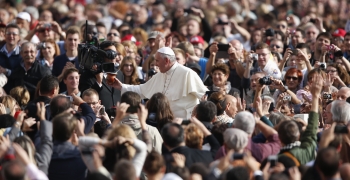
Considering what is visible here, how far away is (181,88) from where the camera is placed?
38.3 feet

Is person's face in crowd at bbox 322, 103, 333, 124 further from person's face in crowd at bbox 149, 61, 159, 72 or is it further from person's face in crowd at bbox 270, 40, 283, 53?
person's face in crowd at bbox 270, 40, 283, 53

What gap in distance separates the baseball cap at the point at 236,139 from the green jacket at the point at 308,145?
482mm

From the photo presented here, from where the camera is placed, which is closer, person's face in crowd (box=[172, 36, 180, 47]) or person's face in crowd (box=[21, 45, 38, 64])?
person's face in crowd (box=[21, 45, 38, 64])

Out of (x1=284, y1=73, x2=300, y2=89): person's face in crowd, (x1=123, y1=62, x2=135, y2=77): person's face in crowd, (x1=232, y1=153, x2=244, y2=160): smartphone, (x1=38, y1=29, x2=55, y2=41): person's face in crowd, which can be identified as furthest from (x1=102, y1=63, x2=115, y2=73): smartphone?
(x1=38, y1=29, x2=55, y2=41): person's face in crowd

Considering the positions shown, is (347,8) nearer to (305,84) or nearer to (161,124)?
(305,84)

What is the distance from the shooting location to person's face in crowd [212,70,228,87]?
1280 centimetres

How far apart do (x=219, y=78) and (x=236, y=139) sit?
442cm

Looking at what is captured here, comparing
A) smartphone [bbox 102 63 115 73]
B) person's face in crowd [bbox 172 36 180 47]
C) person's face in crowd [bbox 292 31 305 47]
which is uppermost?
person's face in crowd [bbox 292 31 305 47]

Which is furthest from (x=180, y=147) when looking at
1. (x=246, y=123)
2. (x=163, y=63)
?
(x=163, y=63)

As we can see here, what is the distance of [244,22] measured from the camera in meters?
19.5

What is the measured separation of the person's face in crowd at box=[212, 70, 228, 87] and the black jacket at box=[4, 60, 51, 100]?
2499 mm

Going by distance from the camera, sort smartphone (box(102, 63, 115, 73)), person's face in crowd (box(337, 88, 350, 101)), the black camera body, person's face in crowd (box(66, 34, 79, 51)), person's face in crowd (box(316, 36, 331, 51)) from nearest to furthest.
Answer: the black camera body < person's face in crowd (box(337, 88, 350, 101)) < smartphone (box(102, 63, 115, 73)) < person's face in crowd (box(316, 36, 331, 51)) < person's face in crowd (box(66, 34, 79, 51))

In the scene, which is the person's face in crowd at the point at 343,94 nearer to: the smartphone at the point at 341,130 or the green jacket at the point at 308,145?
the smartphone at the point at 341,130

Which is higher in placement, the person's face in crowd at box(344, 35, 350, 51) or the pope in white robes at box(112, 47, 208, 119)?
the person's face in crowd at box(344, 35, 350, 51)
